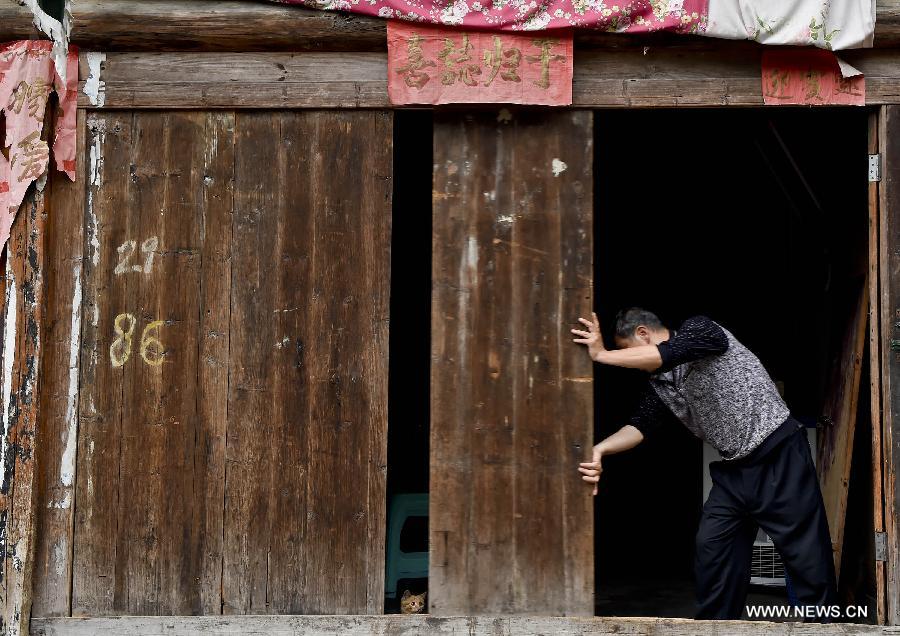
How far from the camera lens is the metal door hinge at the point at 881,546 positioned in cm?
480

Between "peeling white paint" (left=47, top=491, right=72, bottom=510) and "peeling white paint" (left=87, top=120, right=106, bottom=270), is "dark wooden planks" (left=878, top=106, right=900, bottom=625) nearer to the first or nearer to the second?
"peeling white paint" (left=87, top=120, right=106, bottom=270)

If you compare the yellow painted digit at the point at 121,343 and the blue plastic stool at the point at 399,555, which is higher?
the yellow painted digit at the point at 121,343

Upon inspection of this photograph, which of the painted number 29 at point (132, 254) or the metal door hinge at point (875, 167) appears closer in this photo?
the metal door hinge at point (875, 167)

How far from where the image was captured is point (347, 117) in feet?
16.4

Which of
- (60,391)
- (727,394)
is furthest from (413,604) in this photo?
(60,391)

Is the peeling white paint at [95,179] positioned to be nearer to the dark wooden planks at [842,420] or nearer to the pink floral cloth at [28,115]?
the pink floral cloth at [28,115]

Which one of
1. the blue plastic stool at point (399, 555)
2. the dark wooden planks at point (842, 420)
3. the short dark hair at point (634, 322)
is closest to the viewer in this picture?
the short dark hair at point (634, 322)

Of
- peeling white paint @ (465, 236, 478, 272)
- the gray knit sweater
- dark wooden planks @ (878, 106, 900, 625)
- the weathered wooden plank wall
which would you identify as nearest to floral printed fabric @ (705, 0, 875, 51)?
dark wooden planks @ (878, 106, 900, 625)

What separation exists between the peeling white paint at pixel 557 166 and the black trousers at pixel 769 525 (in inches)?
68.6

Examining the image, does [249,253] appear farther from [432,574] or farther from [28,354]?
[432,574]

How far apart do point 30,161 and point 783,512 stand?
4.25 metres

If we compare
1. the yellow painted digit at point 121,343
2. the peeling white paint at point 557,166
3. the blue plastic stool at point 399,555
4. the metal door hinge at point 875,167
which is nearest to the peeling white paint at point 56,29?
the yellow painted digit at point 121,343

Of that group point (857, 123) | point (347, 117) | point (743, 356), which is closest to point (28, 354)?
point (347, 117)

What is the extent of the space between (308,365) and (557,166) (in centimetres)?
163
